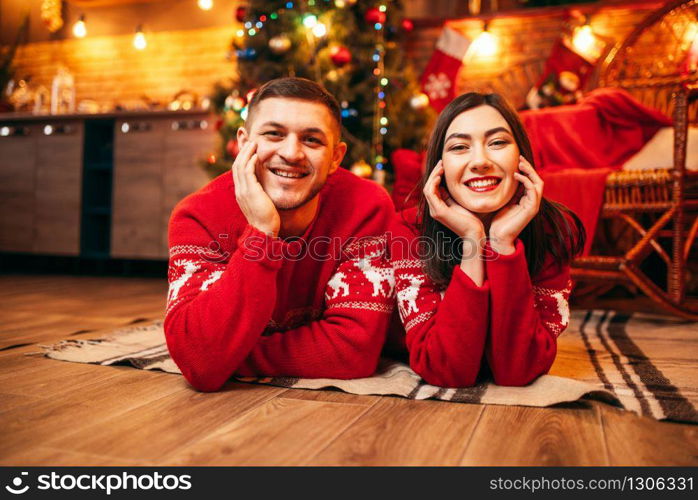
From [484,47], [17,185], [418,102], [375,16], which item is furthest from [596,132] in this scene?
[17,185]

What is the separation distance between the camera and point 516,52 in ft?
11.4

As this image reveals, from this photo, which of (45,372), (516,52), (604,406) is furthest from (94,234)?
(604,406)

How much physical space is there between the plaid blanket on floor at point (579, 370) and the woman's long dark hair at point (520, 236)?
0.77ft

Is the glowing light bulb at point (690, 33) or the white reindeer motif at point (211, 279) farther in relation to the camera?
the glowing light bulb at point (690, 33)

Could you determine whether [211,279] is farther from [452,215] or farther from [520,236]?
[520,236]

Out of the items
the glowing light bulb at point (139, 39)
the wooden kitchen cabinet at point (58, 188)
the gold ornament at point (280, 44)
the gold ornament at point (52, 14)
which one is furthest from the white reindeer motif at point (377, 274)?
the gold ornament at point (52, 14)

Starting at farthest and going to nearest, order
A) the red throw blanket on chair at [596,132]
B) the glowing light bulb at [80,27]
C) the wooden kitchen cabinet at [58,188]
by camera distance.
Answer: the glowing light bulb at [80,27] < the wooden kitchen cabinet at [58,188] < the red throw blanket on chair at [596,132]

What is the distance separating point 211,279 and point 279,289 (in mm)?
154

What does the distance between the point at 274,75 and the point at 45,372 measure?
81.3 inches

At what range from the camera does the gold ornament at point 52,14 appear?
15.1 feet

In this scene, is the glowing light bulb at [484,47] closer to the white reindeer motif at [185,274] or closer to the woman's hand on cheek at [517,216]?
the woman's hand on cheek at [517,216]

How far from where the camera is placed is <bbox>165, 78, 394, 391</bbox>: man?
100cm

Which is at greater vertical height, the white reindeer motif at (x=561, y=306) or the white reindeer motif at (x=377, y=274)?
the white reindeer motif at (x=377, y=274)

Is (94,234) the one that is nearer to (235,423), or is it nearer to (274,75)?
(274,75)
